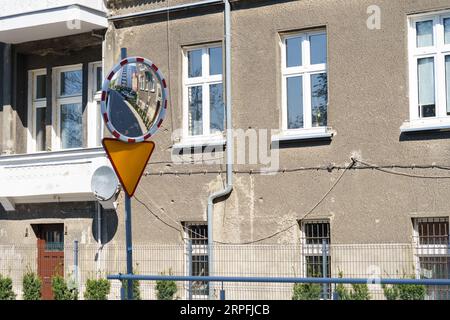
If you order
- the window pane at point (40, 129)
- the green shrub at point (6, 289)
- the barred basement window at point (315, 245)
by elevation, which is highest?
the window pane at point (40, 129)

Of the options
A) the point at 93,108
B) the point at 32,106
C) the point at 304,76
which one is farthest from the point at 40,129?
the point at 304,76

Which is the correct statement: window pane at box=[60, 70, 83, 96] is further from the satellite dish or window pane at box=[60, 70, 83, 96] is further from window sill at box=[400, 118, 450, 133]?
window sill at box=[400, 118, 450, 133]

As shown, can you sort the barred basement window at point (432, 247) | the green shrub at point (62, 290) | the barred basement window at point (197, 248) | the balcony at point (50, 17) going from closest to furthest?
the barred basement window at point (432, 247)
the barred basement window at point (197, 248)
the balcony at point (50, 17)
the green shrub at point (62, 290)

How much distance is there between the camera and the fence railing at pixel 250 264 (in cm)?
1447

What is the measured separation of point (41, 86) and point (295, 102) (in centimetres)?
739

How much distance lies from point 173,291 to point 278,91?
438 cm

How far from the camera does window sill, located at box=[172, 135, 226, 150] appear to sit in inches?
710

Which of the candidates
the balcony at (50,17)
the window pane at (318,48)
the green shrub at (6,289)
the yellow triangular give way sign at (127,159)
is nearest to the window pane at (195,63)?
the balcony at (50,17)

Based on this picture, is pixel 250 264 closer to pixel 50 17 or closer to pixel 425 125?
pixel 425 125

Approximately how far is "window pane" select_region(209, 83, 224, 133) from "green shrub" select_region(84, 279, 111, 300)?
160 inches

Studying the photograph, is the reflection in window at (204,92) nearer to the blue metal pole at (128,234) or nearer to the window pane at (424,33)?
the window pane at (424,33)

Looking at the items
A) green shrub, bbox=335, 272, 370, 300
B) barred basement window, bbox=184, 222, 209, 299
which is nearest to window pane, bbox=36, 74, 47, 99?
barred basement window, bbox=184, 222, 209, 299

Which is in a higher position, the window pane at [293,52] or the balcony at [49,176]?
the window pane at [293,52]

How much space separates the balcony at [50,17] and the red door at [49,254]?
4.53 metres
